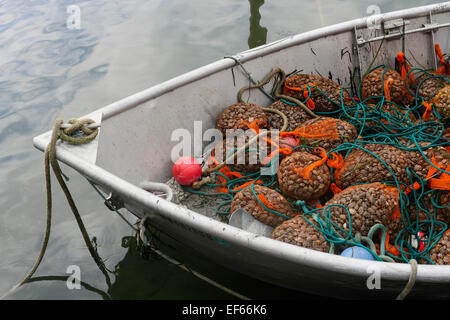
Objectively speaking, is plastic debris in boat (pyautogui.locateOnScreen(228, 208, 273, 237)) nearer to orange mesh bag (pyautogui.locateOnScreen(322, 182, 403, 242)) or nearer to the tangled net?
the tangled net

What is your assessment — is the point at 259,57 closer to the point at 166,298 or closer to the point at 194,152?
the point at 194,152

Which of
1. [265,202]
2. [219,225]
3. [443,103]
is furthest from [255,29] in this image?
[219,225]

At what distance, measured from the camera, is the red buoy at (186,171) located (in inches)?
113

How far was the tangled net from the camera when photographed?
7.18 ft

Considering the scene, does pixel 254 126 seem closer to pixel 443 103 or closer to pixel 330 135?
pixel 330 135

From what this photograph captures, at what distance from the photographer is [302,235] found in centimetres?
211

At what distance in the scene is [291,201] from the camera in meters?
2.58

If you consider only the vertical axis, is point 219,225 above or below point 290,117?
below

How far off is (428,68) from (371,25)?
650 mm

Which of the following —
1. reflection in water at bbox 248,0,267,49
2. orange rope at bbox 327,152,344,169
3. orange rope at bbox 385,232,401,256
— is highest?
reflection in water at bbox 248,0,267,49

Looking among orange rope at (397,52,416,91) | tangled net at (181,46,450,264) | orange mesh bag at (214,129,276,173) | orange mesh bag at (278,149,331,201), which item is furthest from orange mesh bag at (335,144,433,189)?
orange rope at (397,52,416,91)

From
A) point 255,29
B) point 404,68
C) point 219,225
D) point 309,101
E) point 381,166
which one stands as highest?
point 255,29

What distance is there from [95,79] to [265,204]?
364 cm

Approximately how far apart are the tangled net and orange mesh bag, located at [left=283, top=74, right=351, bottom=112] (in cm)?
1
